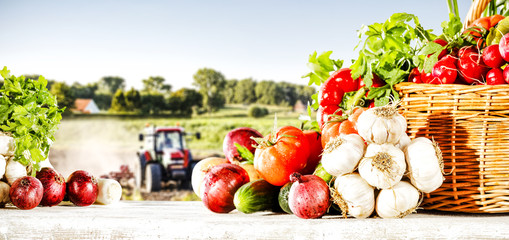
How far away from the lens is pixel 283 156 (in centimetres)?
109

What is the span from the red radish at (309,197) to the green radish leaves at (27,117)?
72 cm

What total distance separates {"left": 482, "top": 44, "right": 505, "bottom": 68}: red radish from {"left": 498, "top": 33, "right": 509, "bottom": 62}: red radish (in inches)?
0.7

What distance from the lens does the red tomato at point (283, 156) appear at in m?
1.10

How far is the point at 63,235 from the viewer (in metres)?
1.02

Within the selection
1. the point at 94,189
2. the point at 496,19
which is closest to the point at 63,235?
the point at 94,189

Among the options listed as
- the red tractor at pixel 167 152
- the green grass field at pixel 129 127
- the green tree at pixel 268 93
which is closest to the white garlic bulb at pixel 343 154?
the red tractor at pixel 167 152

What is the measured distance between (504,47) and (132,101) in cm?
1633

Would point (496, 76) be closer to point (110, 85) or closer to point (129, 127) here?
point (129, 127)

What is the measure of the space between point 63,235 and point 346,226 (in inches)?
24.3

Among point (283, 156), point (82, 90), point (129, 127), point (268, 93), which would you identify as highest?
point (82, 90)

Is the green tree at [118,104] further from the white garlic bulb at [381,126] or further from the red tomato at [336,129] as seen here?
the white garlic bulb at [381,126]

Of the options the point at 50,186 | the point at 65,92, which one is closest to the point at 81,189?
the point at 50,186

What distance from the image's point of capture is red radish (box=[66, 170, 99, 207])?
1.32 meters

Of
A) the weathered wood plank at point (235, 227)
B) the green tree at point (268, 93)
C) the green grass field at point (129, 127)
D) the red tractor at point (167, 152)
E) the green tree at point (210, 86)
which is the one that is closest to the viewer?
the weathered wood plank at point (235, 227)
